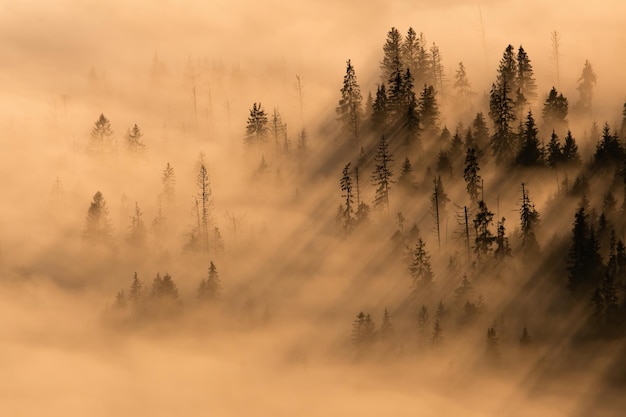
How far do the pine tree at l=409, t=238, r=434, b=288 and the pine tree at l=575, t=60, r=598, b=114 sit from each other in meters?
47.4

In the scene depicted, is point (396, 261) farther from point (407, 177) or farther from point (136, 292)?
point (136, 292)

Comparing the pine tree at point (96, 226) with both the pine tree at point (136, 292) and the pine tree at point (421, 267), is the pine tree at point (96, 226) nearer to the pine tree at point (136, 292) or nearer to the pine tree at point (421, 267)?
the pine tree at point (136, 292)

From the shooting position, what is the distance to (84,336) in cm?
19750

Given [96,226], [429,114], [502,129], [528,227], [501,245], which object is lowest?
[501,245]

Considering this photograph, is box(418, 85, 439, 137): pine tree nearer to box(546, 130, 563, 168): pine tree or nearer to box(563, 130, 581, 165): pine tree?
box(546, 130, 563, 168): pine tree

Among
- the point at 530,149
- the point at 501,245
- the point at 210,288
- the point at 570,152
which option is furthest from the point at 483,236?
the point at 210,288

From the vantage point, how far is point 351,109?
618ft

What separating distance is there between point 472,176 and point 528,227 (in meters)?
15.8

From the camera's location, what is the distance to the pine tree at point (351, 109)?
18788cm

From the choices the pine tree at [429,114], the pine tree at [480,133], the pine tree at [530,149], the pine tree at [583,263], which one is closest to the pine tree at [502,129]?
the pine tree at [480,133]

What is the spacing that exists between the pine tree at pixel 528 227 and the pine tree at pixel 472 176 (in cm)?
977

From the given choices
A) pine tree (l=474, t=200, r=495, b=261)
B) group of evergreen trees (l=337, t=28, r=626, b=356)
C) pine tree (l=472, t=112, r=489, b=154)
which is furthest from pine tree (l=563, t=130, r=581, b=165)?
pine tree (l=474, t=200, r=495, b=261)

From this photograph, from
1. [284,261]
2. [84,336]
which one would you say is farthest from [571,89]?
[84,336]

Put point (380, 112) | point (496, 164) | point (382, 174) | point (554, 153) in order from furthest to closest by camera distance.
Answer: point (380, 112) → point (382, 174) → point (496, 164) → point (554, 153)
